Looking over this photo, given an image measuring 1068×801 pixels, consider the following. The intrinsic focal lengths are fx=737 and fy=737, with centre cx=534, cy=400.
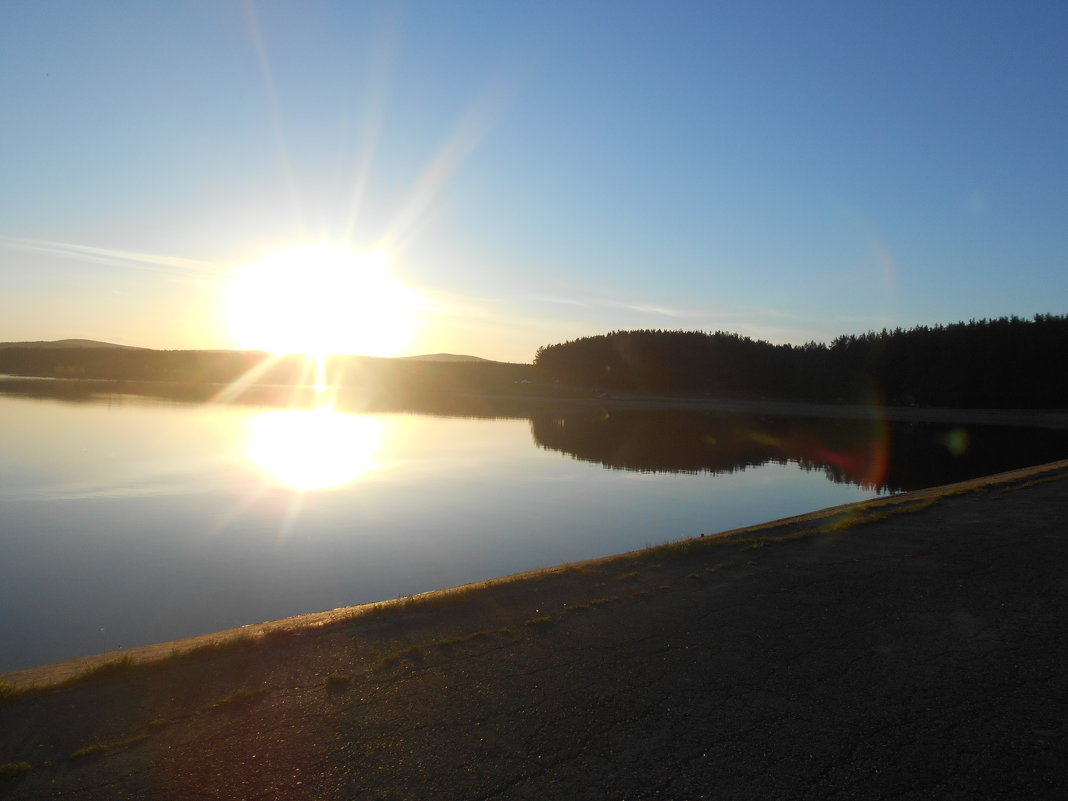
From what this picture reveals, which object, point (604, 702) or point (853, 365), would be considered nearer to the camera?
point (604, 702)

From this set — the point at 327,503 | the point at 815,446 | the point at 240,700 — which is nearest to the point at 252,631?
the point at 240,700

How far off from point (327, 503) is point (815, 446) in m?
27.7

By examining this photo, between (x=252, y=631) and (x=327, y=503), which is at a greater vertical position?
(x=252, y=631)

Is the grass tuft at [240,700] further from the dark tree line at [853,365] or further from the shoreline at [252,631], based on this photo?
the dark tree line at [853,365]

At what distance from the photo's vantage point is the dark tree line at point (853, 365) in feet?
223

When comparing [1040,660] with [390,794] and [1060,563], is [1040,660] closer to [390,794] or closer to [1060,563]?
[1060,563]

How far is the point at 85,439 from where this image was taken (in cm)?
2958

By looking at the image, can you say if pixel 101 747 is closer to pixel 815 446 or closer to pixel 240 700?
pixel 240 700

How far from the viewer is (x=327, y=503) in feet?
59.4

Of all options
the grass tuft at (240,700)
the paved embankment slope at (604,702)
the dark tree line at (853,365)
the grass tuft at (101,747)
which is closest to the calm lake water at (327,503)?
the paved embankment slope at (604,702)

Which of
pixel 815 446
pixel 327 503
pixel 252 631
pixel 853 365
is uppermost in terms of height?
pixel 853 365

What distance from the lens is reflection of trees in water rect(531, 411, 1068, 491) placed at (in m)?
27.0

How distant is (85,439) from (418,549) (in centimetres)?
2282

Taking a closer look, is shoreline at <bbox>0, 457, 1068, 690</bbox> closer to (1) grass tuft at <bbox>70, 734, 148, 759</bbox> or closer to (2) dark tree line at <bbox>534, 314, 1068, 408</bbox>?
(1) grass tuft at <bbox>70, 734, 148, 759</bbox>
